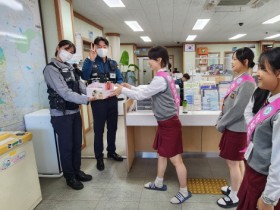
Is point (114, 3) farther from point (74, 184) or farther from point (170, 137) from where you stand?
point (74, 184)

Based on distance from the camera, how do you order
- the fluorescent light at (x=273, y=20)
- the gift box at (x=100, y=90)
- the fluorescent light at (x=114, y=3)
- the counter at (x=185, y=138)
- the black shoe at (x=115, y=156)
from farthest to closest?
the fluorescent light at (x=273, y=20)
the fluorescent light at (x=114, y=3)
the black shoe at (x=115, y=156)
the counter at (x=185, y=138)
the gift box at (x=100, y=90)

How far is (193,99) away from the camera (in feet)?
8.17

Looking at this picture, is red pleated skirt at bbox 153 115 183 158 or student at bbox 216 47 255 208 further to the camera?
red pleated skirt at bbox 153 115 183 158

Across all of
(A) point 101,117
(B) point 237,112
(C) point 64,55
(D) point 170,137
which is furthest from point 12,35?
(B) point 237,112

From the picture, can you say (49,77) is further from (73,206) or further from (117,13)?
(117,13)

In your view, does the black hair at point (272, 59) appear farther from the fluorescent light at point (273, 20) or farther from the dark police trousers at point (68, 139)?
the fluorescent light at point (273, 20)

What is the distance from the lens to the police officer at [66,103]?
6.77 feet

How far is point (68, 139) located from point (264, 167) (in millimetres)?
1833

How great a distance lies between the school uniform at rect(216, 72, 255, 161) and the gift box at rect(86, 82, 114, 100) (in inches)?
44.5

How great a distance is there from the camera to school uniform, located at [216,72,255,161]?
1.61 m

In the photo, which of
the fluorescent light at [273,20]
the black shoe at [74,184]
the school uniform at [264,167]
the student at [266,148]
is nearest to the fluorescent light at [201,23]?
the fluorescent light at [273,20]

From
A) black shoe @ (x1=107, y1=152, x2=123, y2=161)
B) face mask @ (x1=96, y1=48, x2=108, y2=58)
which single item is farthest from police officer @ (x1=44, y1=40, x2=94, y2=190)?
black shoe @ (x1=107, y1=152, x2=123, y2=161)

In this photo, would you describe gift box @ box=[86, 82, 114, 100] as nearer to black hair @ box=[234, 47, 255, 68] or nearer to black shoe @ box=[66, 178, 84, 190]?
black shoe @ box=[66, 178, 84, 190]

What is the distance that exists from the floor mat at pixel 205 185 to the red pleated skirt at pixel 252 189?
115cm
